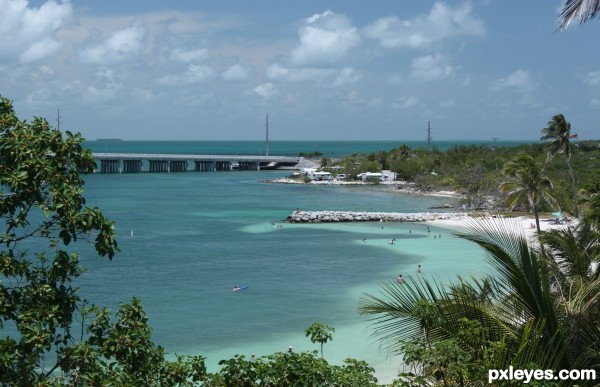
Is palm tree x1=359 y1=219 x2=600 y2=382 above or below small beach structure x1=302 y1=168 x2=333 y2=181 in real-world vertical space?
above

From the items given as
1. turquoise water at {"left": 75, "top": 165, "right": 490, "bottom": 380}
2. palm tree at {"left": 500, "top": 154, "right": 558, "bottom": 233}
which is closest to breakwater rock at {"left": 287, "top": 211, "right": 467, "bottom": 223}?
turquoise water at {"left": 75, "top": 165, "right": 490, "bottom": 380}

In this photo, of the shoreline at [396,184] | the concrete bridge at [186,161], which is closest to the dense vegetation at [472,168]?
the shoreline at [396,184]

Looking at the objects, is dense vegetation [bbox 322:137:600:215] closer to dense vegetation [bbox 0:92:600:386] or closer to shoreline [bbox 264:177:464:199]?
shoreline [bbox 264:177:464:199]

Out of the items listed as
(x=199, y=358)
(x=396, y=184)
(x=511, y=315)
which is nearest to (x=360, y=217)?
(x=396, y=184)

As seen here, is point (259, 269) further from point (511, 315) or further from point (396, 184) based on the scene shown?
point (396, 184)

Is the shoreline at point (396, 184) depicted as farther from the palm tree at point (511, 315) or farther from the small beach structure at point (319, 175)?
the palm tree at point (511, 315)
